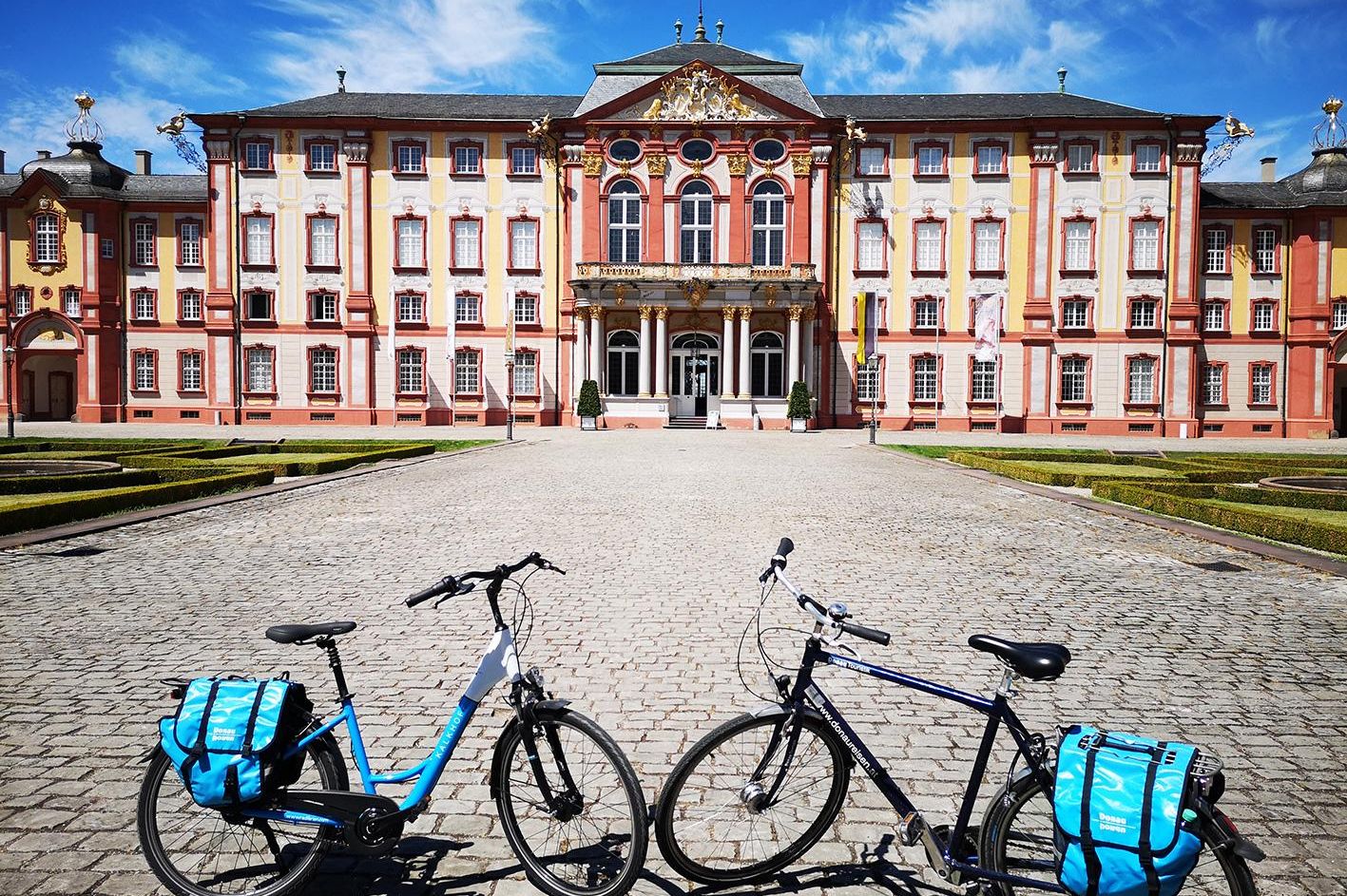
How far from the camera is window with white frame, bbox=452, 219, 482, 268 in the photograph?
44281 millimetres

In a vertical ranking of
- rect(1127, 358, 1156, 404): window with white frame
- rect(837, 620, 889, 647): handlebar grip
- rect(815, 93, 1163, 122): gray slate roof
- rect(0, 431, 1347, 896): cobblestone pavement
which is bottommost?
rect(0, 431, 1347, 896): cobblestone pavement

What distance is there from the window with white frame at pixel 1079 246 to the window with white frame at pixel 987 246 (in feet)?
10.5

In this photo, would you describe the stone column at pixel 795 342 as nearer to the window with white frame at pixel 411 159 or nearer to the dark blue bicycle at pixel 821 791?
the window with white frame at pixel 411 159

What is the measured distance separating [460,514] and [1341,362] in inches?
1864

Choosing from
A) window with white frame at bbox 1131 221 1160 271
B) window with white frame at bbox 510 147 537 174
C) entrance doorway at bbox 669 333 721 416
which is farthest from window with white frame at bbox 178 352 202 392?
window with white frame at bbox 1131 221 1160 271

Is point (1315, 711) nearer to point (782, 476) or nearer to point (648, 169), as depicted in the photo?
point (782, 476)

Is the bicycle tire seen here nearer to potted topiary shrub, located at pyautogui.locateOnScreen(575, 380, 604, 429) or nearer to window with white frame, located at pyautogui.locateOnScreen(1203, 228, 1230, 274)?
potted topiary shrub, located at pyautogui.locateOnScreen(575, 380, 604, 429)

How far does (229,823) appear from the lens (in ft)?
10.9

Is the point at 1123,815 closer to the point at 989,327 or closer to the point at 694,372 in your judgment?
the point at 989,327

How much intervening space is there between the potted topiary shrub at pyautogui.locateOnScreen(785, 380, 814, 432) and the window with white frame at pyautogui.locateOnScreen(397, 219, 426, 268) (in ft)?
65.4

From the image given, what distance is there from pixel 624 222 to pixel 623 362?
704cm

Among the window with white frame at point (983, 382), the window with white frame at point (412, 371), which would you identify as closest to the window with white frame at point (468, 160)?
the window with white frame at point (412, 371)

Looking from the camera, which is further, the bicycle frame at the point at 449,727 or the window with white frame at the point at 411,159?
the window with white frame at the point at 411,159

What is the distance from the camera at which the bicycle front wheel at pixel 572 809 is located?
3.29 m
